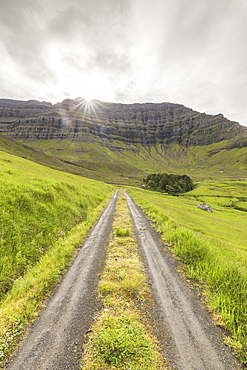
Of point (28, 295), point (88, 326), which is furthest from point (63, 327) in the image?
point (28, 295)

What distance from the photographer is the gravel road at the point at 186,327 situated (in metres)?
3.79

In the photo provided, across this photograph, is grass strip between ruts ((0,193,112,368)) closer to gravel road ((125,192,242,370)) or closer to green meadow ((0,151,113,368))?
green meadow ((0,151,113,368))

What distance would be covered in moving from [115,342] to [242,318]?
4141mm

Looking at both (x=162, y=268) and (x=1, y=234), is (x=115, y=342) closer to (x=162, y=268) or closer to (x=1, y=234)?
(x=162, y=268)

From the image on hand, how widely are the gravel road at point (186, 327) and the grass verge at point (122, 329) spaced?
0.56m

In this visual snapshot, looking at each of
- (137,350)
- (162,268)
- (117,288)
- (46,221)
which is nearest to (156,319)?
(137,350)

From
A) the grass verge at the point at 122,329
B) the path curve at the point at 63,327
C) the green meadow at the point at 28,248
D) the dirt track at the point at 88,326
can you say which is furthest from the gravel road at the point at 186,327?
the green meadow at the point at 28,248

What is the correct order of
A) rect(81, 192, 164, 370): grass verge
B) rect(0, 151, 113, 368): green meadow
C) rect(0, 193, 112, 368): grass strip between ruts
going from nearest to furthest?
1. rect(81, 192, 164, 370): grass verge
2. rect(0, 193, 112, 368): grass strip between ruts
3. rect(0, 151, 113, 368): green meadow

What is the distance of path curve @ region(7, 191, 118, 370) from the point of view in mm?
3684

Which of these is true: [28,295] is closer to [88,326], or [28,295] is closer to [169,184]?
[88,326]

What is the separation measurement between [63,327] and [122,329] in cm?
177

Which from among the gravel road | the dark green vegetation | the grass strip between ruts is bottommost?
the grass strip between ruts

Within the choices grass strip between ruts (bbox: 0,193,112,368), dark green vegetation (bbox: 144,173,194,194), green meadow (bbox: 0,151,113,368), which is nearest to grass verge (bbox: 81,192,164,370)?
grass strip between ruts (bbox: 0,193,112,368)

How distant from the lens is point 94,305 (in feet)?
18.1
